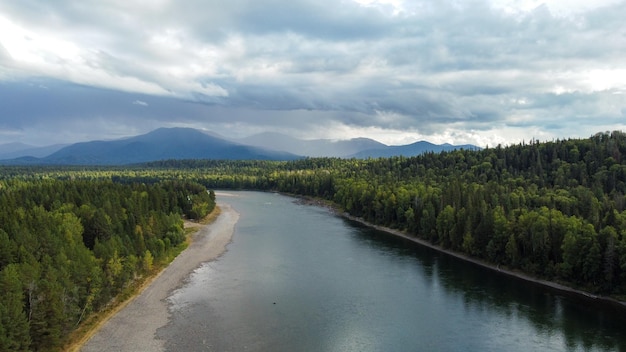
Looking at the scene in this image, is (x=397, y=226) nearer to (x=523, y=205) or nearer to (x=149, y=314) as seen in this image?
(x=523, y=205)

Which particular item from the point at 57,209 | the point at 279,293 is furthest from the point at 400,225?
the point at 57,209

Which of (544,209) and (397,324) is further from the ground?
(544,209)

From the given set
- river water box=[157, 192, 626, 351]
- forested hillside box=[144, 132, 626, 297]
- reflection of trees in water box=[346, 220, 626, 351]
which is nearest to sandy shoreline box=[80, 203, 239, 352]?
river water box=[157, 192, 626, 351]

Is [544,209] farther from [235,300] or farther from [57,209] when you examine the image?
[57,209]

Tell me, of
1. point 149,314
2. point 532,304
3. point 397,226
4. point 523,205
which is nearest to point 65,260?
point 149,314

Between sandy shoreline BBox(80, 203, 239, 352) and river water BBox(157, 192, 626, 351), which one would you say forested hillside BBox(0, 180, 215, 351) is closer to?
sandy shoreline BBox(80, 203, 239, 352)
